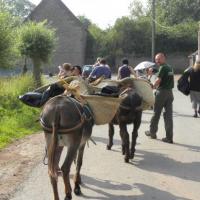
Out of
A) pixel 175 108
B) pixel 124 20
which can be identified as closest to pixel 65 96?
pixel 175 108

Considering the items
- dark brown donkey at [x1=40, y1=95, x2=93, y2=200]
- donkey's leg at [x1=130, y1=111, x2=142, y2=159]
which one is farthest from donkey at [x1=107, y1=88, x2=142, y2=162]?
dark brown donkey at [x1=40, y1=95, x2=93, y2=200]

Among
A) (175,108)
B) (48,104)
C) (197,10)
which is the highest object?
(197,10)

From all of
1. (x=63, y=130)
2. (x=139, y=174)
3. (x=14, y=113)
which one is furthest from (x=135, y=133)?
(x=14, y=113)

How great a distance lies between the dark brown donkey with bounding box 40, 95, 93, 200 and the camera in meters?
7.21

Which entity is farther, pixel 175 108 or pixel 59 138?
pixel 175 108

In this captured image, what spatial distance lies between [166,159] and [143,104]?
1192 millimetres

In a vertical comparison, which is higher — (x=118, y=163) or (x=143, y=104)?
(x=143, y=104)

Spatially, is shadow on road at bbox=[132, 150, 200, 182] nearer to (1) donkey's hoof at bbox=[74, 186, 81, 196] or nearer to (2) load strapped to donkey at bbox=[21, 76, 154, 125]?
(2) load strapped to donkey at bbox=[21, 76, 154, 125]

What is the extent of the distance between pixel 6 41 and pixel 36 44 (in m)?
6.12

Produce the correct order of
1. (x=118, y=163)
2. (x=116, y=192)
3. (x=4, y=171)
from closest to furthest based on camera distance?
(x=116, y=192) < (x=4, y=171) < (x=118, y=163)

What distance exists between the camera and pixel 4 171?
952cm

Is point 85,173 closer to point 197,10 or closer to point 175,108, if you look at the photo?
point 175,108

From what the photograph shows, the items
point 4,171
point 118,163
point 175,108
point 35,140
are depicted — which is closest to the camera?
point 4,171

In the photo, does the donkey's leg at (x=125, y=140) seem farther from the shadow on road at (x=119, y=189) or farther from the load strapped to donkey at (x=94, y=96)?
the load strapped to donkey at (x=94, y=96)
